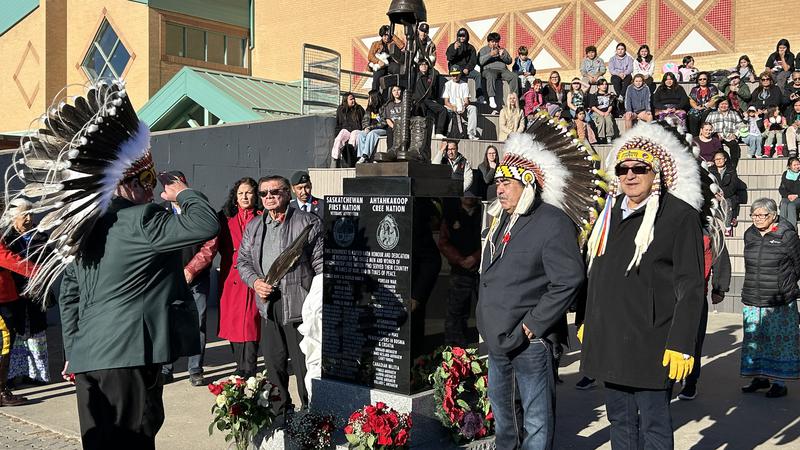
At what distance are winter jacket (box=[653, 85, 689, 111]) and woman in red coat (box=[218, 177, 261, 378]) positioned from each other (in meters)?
11.8

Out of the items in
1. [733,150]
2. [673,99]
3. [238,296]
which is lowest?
[238,296]

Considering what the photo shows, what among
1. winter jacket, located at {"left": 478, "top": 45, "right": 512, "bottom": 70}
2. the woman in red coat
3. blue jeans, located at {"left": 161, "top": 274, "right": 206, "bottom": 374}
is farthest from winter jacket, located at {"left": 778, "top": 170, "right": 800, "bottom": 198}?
blue jeans, located at {"left": 161, "top": 274, "right": 206, "bottom": 374}

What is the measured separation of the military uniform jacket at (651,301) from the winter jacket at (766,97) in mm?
14099

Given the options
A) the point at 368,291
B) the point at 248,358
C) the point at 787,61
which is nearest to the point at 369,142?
the point at 248,358

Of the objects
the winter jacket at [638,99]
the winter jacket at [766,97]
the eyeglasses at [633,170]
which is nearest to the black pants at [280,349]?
the eyeglasses at [633,170]

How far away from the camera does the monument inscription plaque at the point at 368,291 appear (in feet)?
16.8

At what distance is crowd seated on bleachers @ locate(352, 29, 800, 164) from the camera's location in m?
15.3

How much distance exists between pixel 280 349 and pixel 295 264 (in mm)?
693

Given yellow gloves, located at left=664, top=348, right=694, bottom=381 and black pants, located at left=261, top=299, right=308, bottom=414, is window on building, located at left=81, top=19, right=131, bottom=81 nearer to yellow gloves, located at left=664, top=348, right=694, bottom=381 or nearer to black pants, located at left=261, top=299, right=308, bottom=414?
black pants, located at left=261, top=299, right=308, bottom=414

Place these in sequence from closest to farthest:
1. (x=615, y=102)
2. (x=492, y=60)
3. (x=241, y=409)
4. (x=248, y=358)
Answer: (x=241, y=409)
(x=248, y=358)
(x=492, y=60)
(x=615, y=102)

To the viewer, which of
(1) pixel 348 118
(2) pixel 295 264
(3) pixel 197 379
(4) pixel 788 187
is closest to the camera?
(2) pixel 295 264

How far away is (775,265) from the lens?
7.35 meters

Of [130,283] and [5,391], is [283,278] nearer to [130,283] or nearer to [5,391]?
[130,283]

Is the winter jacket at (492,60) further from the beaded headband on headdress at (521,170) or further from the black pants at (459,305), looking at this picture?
the beaded headband on headdress at (521,170)
